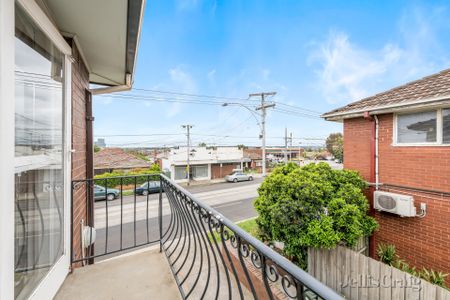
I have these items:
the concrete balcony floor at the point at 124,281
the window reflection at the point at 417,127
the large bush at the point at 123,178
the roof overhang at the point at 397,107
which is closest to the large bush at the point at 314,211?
the window reflection at the point at 417,127

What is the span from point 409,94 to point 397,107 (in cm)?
55

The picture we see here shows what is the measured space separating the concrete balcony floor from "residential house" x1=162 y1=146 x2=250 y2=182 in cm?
1796

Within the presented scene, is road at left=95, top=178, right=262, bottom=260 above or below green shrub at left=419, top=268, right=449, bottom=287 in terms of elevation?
below

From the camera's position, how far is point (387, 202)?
4352 mm

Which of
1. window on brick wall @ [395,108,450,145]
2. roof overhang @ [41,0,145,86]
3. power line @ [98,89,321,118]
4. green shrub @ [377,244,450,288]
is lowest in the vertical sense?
green shrub @ [377,244,450,288]

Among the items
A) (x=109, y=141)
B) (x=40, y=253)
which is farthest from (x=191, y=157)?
(x=40, y=253)

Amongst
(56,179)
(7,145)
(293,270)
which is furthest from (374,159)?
(7,145)

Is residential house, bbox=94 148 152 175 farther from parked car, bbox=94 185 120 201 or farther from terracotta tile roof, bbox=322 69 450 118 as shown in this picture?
terracotta tile roof, bbox=322 69 450 118

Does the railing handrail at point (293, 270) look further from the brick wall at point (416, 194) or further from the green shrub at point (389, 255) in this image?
the green shrub at point (389, 255)

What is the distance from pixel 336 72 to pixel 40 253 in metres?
19.9

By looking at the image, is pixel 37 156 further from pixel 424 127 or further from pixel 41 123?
pixel 424 127

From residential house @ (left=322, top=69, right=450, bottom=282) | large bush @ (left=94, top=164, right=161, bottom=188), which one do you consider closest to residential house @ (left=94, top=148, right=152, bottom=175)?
large bush @ (left=94, top=164, right=161, bottom=188)

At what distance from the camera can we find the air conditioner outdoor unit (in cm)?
406

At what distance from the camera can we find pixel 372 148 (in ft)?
15.8
